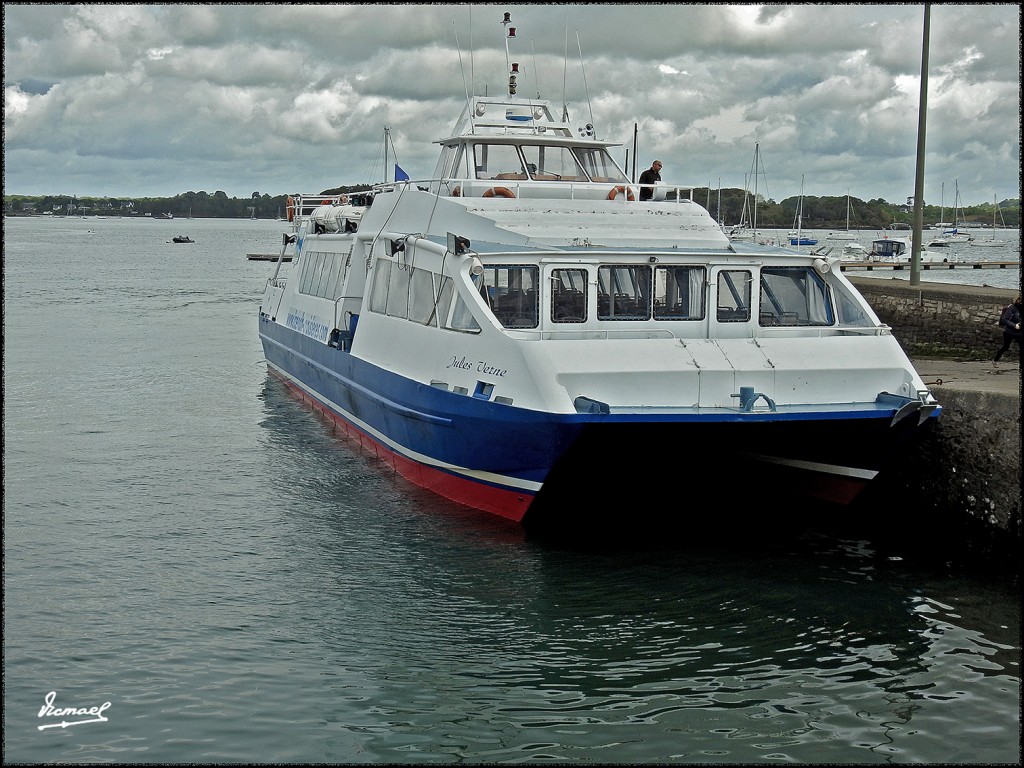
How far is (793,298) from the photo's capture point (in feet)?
44.7

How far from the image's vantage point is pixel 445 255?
13.5 meters

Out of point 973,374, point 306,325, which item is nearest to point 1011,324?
point 973,374

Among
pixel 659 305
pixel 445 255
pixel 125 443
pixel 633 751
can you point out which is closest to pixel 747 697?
pixel 633 751

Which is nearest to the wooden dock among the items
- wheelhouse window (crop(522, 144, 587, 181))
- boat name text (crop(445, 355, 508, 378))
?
wheelhouse window (crop(522, 144, 587, 181))

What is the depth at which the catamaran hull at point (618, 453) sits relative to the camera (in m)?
11.6

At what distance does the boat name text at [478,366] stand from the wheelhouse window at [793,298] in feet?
11.2

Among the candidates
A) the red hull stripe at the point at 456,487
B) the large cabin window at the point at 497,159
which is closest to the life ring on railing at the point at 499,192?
the large cabin window at the point at 497,159

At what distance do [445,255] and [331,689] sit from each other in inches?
240

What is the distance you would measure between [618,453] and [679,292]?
92.9 inches

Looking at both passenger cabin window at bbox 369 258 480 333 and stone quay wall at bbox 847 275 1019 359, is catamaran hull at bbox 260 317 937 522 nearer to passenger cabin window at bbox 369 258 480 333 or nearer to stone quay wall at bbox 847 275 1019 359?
passenger cabin window at bbox 369 258 480 333

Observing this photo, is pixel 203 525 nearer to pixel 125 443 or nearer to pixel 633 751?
pixel 125 443

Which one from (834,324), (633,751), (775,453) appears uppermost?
(834,324)

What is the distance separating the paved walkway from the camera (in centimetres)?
1383

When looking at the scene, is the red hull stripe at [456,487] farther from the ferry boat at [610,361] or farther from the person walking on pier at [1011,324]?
the person walking on pier at [1011,324]
